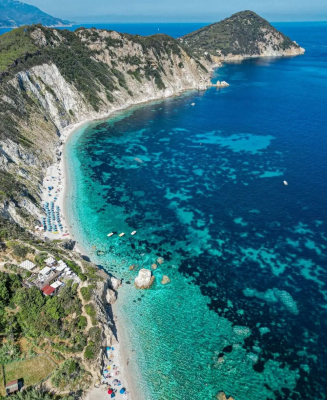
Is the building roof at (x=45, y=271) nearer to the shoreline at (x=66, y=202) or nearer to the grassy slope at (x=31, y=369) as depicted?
the grassy slope at (x=31, y=369)

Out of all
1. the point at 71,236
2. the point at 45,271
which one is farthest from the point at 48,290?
the point at 71,236

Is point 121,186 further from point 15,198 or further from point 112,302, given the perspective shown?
point 112,302

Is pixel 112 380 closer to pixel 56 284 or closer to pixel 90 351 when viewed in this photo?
pixel 90 351

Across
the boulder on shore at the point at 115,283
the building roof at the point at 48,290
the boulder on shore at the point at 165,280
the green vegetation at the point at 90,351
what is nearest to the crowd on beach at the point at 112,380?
the green vegetation at the point at 90,351

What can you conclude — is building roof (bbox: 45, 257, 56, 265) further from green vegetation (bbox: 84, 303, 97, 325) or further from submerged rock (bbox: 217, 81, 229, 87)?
submerged rock (bbox: 217, 81, 229, 87)

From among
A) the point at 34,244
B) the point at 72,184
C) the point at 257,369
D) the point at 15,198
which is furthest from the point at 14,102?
the point at 257,369

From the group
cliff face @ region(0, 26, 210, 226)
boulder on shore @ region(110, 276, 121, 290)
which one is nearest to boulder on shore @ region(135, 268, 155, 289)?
boulder on shore @ region(110, 276, 121, 290)
